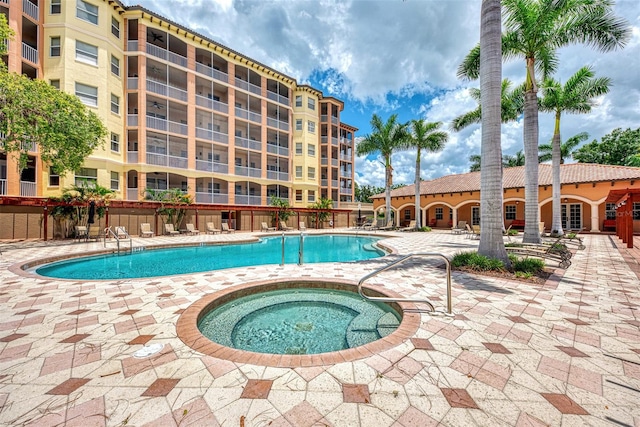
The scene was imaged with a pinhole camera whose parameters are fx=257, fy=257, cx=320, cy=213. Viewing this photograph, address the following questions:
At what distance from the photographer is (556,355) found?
9.57ft

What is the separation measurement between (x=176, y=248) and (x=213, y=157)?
12875mm

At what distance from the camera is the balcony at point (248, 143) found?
978 inches

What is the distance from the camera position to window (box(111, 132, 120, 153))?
60.0 ft

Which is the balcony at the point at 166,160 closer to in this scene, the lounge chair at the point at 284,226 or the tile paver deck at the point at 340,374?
the lounge chair at the point at 284,226

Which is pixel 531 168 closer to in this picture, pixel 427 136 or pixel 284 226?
pixel 427 136

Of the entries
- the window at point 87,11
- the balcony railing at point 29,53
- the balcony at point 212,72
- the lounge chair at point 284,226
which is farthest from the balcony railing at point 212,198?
the window at point 87,11

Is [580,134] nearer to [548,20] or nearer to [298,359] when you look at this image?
[548,20]

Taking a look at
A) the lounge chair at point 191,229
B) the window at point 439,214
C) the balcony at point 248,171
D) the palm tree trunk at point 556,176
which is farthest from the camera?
the window at point 439,214

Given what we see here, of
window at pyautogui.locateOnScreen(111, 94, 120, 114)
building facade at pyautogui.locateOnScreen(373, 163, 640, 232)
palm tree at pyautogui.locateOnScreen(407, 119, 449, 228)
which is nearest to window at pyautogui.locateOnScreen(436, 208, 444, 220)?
building facade at pyautogui.locateOnScreen(373, 163, 640, 232)

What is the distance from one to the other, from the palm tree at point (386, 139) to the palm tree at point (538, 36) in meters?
11.6

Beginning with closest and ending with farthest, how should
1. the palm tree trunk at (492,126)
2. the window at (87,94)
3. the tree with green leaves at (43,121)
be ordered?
1. the palm tree trunk at (492,126)
2. the tree with green leaves at (43,121)
3. the window at (87,94)

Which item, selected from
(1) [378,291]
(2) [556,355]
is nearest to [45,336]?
(1) [378,291]

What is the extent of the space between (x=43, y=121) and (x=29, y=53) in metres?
10.4

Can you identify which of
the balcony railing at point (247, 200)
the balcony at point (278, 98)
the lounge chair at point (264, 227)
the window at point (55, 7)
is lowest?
the lounge chair at point (264, 227)
